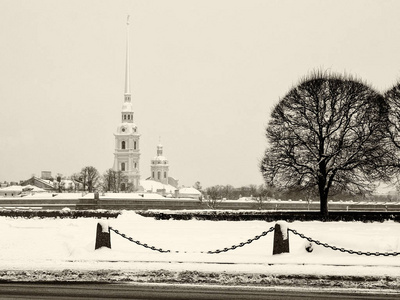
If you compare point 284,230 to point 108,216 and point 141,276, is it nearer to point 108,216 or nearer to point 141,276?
point 141,276

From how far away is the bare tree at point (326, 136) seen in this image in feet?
170

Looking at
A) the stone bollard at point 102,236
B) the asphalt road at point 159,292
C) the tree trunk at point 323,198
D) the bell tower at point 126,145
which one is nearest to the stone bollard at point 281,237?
the asphalt road at point 159,292

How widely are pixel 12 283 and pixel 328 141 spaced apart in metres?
41.5

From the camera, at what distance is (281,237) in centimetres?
1861

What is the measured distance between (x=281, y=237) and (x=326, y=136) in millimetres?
35497

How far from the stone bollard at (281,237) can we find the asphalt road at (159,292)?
15.7 ft

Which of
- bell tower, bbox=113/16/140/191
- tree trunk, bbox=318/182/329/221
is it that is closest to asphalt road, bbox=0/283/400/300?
tree trunk, bbox=318/182/329/221

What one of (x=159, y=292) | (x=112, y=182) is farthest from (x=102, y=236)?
(x=112, y=182)

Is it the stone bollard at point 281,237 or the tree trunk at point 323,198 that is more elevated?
the tree trunk at point 323,198

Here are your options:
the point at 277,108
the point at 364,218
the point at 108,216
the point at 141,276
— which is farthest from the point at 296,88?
the point at 141,276

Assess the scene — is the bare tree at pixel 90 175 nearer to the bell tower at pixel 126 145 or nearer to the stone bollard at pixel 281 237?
the bell tower at pixel 126 145

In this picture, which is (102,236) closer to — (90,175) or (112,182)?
(90,175)

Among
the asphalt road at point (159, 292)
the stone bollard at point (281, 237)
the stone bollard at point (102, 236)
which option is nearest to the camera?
the asphalt road at point (159, 292)

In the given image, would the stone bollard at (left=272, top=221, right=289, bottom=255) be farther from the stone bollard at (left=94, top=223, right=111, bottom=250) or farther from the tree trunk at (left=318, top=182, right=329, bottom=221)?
the tree trunk at (left=318, top=182, right=329, bottom=221)
